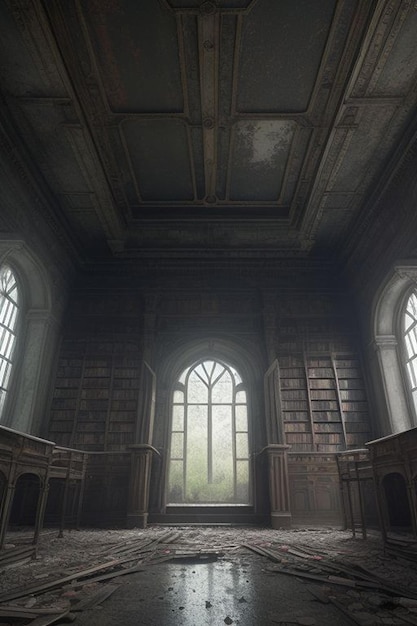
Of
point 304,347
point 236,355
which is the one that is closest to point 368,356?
point 304,347

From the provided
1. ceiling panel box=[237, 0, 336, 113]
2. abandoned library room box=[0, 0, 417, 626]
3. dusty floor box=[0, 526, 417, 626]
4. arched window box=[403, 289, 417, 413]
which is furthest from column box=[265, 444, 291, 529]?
ceiling panel box=[237, 0, 336, 113]

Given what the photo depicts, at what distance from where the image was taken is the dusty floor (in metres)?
1.85

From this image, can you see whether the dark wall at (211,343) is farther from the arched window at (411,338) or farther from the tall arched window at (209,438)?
the arched window at (411,338)

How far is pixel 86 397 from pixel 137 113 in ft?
16.5

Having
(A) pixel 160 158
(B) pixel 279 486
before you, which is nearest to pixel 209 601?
(B) pixel 279 486

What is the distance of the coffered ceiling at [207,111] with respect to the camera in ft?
14.6

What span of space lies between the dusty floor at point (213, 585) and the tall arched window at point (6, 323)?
3.13 meters

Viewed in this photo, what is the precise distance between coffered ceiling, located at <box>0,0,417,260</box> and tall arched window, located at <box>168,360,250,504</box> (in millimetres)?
3049

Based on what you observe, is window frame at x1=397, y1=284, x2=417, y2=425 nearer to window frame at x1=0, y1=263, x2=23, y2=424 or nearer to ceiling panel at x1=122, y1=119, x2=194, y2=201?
ceiling panel at x1=122, y1=119, x2=194, y2=201

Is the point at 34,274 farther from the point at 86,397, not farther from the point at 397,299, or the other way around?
the point at 397,299

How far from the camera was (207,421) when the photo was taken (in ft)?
24.7

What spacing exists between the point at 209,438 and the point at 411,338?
164 inches

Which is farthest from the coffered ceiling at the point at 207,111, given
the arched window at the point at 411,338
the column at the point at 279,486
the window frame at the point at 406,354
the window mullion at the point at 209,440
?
the column at the point at 279,486

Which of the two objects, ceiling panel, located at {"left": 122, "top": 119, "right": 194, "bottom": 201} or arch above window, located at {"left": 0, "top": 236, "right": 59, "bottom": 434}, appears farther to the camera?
arch above window, located at {"left": 0, "top": 236, "right": 59, "bottom": 434}
